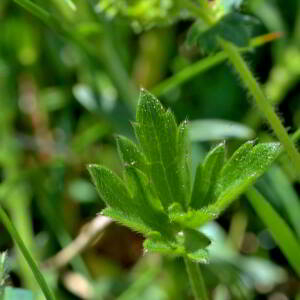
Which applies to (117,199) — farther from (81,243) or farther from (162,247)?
(81,243)

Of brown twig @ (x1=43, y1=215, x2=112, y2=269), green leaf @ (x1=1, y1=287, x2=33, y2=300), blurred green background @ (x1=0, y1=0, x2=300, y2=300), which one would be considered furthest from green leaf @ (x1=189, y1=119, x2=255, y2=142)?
green leaf @ (x1=1, y1=287, x2=33, y2=300)

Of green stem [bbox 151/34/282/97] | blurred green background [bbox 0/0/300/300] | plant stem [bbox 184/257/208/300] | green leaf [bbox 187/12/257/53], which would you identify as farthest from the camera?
blurred green background [bbox 0/0/300/300]

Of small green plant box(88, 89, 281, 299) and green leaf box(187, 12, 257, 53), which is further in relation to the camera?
green leaf box(187, 12, 257, 53)

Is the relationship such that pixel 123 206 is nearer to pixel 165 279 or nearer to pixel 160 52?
pixel 165 279

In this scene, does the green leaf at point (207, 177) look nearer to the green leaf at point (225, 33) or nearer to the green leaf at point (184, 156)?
the green leaf at point (184, 156)

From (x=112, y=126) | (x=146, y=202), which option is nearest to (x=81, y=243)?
(x=112, y=126)

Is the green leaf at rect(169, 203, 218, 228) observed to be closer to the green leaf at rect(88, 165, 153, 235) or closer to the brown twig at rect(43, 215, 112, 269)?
the green leaf at rect(88, 165, 153, 235)

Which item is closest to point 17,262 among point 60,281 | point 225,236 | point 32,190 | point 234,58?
point 60,281

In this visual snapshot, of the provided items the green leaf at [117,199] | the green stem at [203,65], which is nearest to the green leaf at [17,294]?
the green leaf at [117,199]
